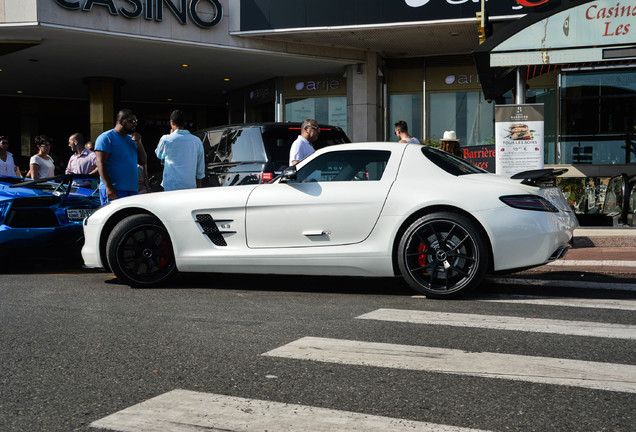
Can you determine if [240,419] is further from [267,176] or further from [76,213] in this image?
[267,176]

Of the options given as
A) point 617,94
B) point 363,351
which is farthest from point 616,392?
point 617,94

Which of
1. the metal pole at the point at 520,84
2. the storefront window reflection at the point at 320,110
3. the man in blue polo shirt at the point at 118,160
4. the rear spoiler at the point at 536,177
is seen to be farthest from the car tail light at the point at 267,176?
the storefront window reflection at the point at 320,110

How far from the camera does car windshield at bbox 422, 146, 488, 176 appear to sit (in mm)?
6391

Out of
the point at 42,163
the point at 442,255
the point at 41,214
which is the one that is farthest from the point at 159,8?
the point at 442,255

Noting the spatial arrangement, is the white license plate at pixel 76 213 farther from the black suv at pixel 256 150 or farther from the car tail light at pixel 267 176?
the car tail light at pixel 267 176

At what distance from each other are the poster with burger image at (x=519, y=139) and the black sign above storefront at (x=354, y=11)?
5.67 m

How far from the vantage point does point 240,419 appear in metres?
3.10

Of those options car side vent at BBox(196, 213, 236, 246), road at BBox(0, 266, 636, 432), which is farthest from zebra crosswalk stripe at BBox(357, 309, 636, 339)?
car side vent at BBox(196, 213, 236, 246)

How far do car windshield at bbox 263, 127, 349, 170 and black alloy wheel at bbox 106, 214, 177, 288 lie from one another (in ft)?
9.52

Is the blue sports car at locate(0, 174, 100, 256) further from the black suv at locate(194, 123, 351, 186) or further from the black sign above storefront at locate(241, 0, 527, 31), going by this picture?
the black sign above storefront at locate(241, 0, 527, 31)

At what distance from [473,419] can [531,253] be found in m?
3.09

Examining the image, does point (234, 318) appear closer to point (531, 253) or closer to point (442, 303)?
point (442, 303)

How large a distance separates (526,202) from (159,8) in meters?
13.1

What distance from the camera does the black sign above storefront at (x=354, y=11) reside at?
16109 millimetres
